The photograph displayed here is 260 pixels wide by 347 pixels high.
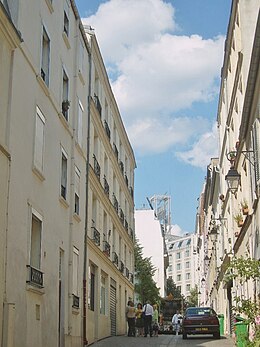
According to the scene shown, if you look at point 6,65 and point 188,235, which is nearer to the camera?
point 6,65

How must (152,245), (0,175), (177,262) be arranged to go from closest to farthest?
(0,175)
(152,245)
(177,262)

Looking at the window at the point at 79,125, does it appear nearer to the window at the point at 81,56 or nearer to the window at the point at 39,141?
the window at the point at 81,56

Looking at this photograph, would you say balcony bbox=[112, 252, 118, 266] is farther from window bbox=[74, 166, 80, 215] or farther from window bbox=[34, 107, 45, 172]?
window bbox=[34, 107, 45, 172]

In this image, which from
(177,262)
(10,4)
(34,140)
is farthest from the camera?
(177,262)

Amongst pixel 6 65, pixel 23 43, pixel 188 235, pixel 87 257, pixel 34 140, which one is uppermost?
pixel 188 235

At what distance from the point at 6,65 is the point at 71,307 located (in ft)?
28.8

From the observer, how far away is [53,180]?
17578 mm

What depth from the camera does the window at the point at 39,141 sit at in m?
15.7

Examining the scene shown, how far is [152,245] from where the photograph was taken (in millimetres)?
Result: 84250

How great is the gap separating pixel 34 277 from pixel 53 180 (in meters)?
3.41

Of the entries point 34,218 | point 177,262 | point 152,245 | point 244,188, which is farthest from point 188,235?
point 34,218

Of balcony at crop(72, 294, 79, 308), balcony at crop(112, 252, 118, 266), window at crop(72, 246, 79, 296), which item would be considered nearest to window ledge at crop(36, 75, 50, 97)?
window at crop(72, 246, 79, 296)

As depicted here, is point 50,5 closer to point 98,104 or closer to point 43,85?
point 43,85

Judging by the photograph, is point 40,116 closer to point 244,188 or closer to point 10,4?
point 10,4
